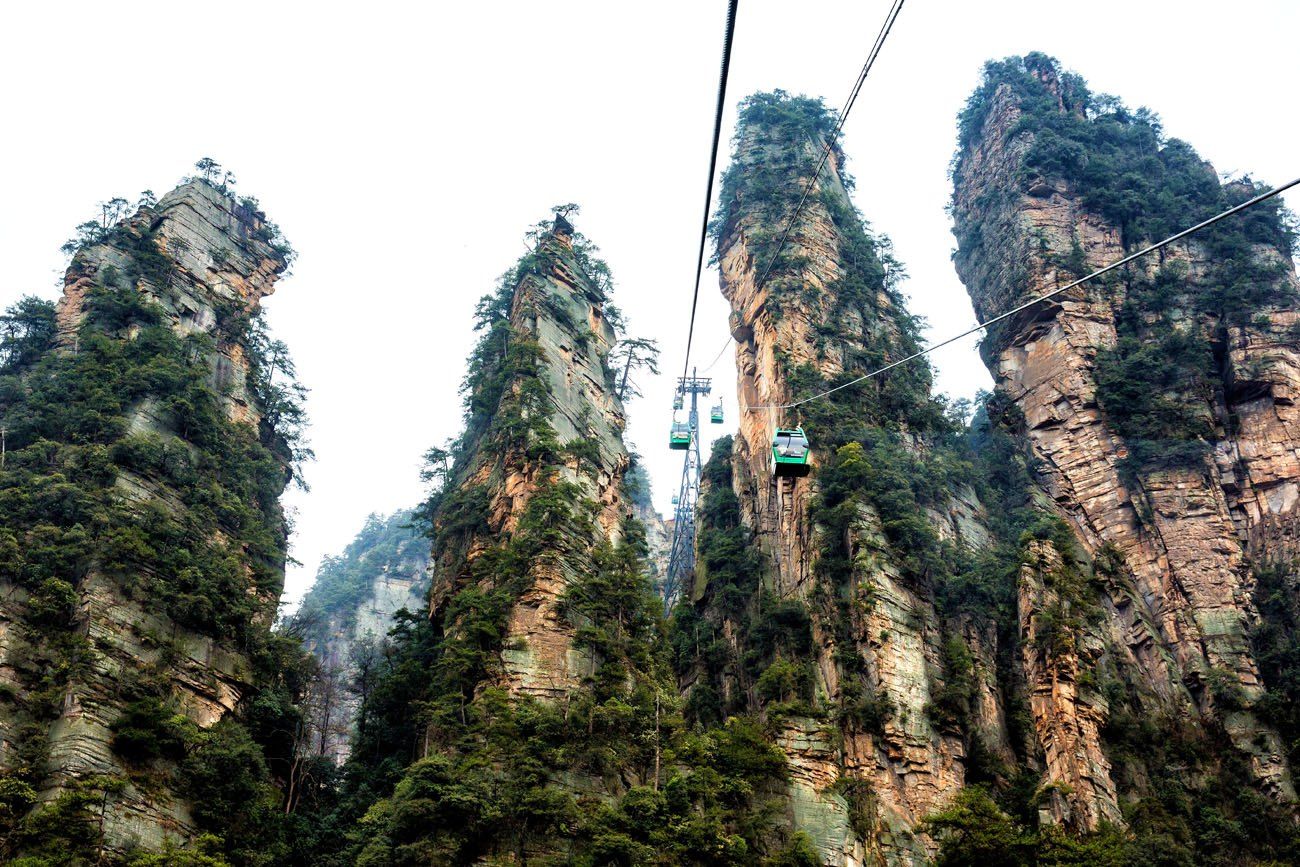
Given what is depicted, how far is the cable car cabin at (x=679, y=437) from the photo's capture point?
43.7m

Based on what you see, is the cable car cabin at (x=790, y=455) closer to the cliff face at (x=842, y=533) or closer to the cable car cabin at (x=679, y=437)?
the cliff face at (x=842, y=533)

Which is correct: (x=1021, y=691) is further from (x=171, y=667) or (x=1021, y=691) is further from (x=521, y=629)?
(x=171, y=667)

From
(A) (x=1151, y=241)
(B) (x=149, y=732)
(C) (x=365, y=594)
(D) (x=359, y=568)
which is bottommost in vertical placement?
(B) (x=149, y=732)

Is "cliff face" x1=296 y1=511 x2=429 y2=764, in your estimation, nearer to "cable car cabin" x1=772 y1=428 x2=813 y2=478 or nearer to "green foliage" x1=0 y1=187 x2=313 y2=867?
"green foliage" x1=0 y1=187 x2=313 y2=867

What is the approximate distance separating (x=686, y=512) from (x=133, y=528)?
25.7 meters

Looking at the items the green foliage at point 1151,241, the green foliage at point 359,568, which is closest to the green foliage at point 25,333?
the green foliage at point 359,568

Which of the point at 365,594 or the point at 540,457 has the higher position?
the point at 365,594

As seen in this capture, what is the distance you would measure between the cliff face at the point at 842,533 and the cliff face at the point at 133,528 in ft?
49.3

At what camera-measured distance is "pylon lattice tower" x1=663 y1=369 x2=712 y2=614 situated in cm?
4347

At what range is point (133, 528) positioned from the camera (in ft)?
81.9

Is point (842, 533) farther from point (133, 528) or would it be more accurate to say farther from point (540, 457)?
point (133, 528)

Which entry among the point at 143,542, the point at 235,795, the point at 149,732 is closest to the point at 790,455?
the point at 235,795

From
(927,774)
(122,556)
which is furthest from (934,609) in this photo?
(122,556)

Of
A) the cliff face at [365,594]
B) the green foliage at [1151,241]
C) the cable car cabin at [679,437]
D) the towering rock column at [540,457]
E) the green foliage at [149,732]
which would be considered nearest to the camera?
the green foliage at [149,732]
